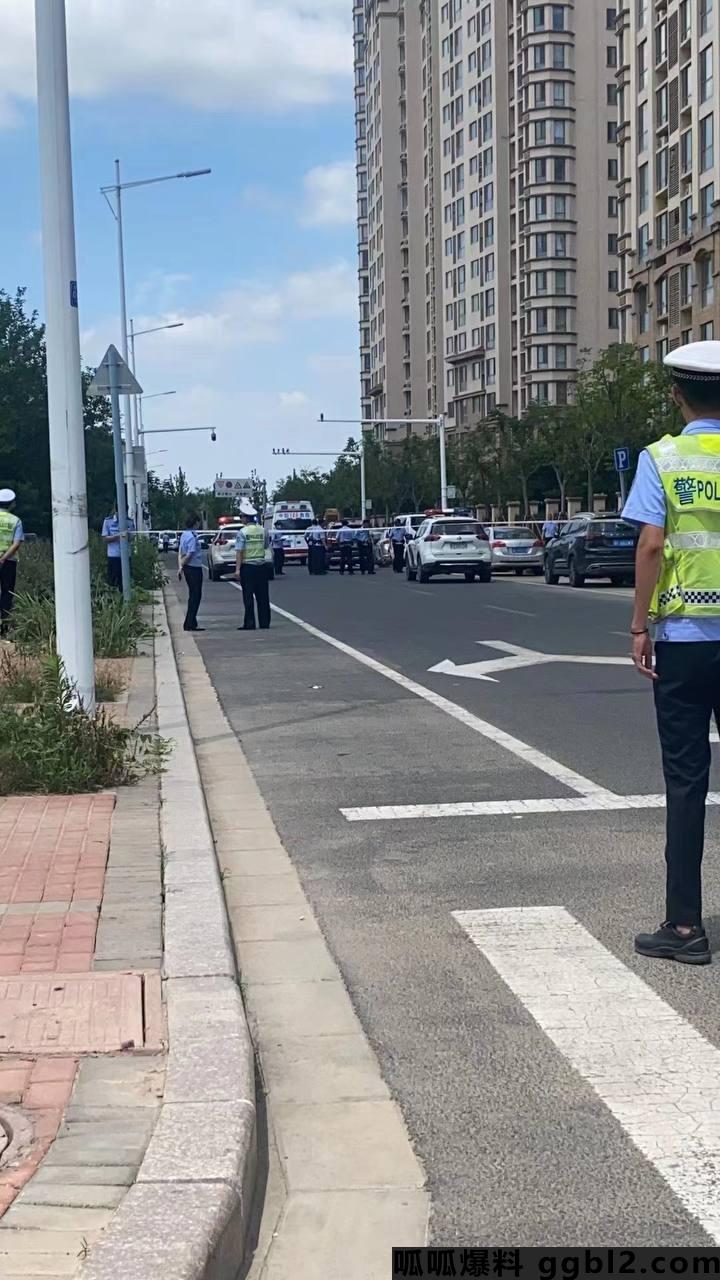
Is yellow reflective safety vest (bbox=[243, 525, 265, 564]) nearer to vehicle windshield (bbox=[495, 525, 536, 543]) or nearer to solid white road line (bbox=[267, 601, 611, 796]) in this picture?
solid white road line (bbox=[267, 601, 611, 796])

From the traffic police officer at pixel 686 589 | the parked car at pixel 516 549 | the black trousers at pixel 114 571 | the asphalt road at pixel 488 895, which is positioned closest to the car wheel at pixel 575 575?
the parked car at pixel 516 549

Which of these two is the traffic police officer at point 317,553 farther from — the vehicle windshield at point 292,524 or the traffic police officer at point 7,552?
the traffic police officer at point 7,552

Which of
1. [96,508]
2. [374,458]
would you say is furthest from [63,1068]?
[374,458]

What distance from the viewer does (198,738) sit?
37.6 feet

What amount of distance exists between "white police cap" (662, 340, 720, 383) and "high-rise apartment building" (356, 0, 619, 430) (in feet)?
329

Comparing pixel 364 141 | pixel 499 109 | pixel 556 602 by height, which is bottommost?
pixel 556 602

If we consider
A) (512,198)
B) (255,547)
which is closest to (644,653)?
(255,547)

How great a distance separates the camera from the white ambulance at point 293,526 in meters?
62.9

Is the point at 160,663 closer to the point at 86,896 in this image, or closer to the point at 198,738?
the point at 198,738

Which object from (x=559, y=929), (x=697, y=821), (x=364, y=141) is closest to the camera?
(x=697, y=821)

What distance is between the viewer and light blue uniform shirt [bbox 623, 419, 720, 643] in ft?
17.1

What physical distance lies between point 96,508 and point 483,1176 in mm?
62928

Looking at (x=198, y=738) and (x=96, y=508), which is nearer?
(x=198, y=738)

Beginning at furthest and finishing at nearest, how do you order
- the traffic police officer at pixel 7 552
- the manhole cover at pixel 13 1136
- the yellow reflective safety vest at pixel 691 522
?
the traffic police officer at pixel 7 552, the yellow reflective safety vest at pixel 691 522, the manhole cover at pixel 13 1136
